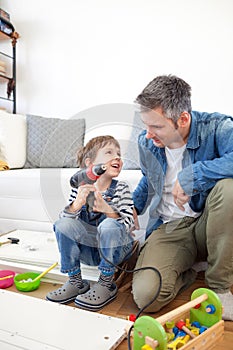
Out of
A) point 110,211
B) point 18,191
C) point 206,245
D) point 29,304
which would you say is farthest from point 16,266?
point 206,245

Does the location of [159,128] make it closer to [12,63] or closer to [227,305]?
[227,305]

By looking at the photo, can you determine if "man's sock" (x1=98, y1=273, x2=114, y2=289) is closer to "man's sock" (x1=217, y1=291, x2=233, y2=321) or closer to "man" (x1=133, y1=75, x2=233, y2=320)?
"man" (x1=133, y1=75, x2=233, y2=320)

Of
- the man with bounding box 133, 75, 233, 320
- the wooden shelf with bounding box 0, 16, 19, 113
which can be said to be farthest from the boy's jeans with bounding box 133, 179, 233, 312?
the wooden shelf with bounding box 0, 16, 19, 113

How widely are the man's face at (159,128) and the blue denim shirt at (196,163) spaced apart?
1.9 inches

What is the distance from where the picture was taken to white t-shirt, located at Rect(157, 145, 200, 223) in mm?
1105

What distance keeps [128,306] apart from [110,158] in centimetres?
51

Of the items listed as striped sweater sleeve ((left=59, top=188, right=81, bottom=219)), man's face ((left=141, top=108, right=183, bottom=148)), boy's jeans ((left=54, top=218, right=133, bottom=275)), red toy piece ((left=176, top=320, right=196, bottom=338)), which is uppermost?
man's face ((left=141, top=108, right=183, bottom=148))

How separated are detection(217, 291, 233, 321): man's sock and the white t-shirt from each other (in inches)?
11.1

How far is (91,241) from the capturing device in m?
1.10

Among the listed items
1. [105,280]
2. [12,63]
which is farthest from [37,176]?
[12,63]

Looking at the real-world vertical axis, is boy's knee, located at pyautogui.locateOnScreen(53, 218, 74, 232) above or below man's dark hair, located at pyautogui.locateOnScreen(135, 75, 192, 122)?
below

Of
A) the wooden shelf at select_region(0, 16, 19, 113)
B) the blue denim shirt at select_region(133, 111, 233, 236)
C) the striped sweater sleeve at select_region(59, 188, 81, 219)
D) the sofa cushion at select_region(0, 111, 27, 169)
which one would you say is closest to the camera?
the striped sweater sleeve at select_region(59, 188, 81, 219)

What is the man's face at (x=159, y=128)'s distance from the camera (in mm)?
925

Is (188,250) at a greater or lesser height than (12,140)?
lesser
